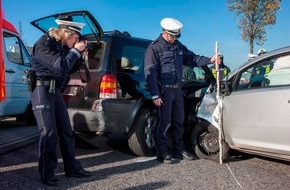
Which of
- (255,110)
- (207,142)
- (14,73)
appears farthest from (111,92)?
(14,73)

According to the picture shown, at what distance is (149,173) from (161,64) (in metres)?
1.58

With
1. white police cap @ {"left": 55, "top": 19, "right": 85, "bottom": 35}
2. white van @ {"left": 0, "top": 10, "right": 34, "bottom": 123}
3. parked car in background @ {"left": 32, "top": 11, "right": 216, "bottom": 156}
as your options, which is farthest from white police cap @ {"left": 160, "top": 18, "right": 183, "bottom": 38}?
white van @ {"left": 0, "top": 10, "right": 34, "bottom": 123}

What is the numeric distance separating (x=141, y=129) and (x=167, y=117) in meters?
0.42

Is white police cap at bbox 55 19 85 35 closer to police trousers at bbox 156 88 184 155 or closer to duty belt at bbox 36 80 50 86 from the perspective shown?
duty belt at bbox 36 80 50 86

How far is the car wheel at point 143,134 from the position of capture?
19.0 ft

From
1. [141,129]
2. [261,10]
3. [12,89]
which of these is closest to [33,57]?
[141,129]

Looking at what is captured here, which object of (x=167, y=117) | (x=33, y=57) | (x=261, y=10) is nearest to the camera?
(x=33, y=57)

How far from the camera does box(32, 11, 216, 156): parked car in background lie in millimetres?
5449

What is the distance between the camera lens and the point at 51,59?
4.27 m

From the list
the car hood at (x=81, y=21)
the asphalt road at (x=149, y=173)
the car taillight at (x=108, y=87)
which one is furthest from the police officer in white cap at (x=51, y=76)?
the car taillight at (x=108, y=87)

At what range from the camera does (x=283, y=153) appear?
15.3ft

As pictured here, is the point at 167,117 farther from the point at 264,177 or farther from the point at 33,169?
the point at 33,169

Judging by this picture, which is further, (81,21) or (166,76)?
(166,76)

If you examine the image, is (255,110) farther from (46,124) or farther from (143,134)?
(46,124)
